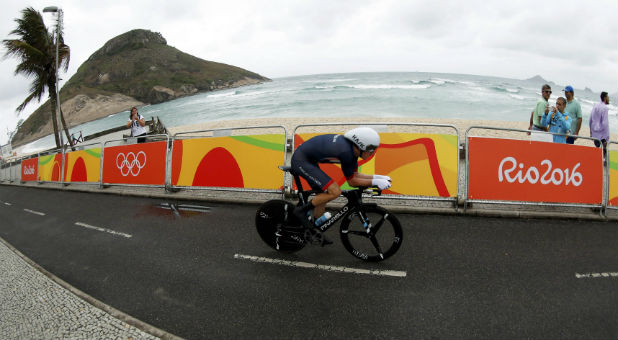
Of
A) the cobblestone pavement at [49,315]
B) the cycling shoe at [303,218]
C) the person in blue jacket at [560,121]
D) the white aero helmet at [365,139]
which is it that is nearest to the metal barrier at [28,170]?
the cobblestone pavement at [49,315]

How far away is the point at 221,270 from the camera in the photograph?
4238 mm

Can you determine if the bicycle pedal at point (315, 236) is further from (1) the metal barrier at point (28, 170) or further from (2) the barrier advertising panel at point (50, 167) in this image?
(1) the metal barrier at point (28, 170)

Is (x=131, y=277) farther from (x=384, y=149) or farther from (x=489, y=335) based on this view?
(x=384, y=149)

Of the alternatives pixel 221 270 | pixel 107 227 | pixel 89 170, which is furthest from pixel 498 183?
pixel 89 170

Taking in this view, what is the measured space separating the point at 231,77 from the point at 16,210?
14678cm

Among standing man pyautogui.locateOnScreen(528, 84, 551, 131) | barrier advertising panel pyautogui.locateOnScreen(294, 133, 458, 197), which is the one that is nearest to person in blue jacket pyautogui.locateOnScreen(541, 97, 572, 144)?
standing man pyautogui.locateOnScreen(528, 84, 551, 131)

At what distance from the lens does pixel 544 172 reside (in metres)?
5.89

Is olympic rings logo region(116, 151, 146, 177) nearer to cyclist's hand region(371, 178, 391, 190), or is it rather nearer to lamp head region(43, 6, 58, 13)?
cyclist's hand region(371, 178, 391, 190)

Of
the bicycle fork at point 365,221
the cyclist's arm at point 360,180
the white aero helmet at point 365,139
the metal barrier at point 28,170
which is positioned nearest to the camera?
the white aero helmet at point 365,139

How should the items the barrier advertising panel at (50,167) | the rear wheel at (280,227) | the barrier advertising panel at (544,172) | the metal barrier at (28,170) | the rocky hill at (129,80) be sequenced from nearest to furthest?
the rear wheel at (280,227) < the barrier advertising panel at (544,172) < the barrier advertising panel at (50,167) < the metal barrier at (28,170) < the rocky hill at (129,80)

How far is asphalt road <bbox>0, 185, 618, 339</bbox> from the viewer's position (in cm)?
305

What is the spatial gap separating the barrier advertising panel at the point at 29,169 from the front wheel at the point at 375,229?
19330mm

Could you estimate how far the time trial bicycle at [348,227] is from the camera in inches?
155

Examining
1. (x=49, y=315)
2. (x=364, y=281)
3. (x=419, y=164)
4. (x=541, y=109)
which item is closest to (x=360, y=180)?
(x=364, y=281)
